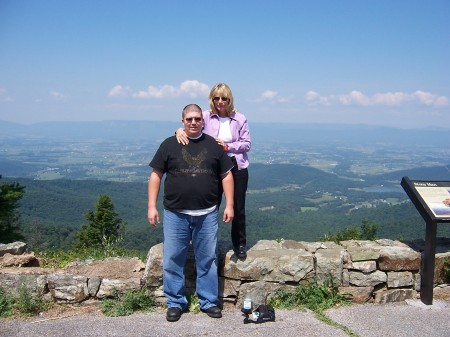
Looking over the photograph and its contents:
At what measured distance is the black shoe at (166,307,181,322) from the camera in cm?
427

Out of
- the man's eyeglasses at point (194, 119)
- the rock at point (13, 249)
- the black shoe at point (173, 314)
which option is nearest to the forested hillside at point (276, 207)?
the rock at point (13, 249)

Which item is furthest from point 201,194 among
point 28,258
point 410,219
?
Result: point 410,219

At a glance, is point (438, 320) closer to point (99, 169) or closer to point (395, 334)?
point (395, 334)

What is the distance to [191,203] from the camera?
4.20 metres

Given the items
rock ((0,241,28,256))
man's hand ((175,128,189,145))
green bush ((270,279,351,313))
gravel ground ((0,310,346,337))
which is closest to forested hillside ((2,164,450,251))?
rock ((0,241,28,256))

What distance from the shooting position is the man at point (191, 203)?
13.8 ft

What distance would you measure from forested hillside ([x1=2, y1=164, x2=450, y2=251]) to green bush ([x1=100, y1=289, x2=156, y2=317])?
3219cm

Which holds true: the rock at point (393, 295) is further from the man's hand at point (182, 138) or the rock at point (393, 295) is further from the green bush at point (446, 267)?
the man's hand at point (182, 138)

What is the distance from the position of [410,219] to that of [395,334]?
65.4 meters

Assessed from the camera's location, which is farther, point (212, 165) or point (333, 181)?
point (333, 181)

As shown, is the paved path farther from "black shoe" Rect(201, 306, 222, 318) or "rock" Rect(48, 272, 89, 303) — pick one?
Result: "rock" Rect(48, 272, 89, 303)

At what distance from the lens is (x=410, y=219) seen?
6259 cm

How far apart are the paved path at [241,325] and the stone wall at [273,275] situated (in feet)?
1.01

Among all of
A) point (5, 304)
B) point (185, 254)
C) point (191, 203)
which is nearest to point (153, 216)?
point (191, 203)
